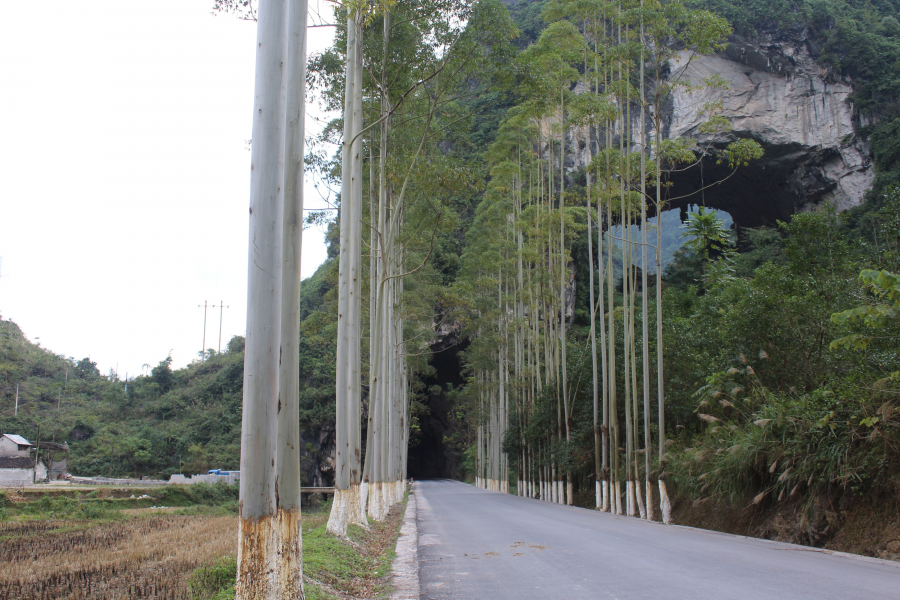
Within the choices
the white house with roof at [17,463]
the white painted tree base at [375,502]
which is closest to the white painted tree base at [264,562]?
the white painted tree base at [375,502]

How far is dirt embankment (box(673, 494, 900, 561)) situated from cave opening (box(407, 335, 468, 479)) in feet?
154

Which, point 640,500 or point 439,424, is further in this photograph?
point 439,424

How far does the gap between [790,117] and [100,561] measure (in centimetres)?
4571

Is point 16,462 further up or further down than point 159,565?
further down

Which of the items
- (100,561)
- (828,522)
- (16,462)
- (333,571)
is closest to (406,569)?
(333,571)

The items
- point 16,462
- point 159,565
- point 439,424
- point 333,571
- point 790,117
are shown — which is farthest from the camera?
point 439,424

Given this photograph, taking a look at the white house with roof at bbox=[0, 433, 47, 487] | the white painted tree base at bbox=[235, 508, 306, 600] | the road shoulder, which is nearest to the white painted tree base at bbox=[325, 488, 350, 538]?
the road shoulder

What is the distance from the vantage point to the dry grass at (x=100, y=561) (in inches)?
254

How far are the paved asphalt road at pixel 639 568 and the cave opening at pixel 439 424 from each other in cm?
4811

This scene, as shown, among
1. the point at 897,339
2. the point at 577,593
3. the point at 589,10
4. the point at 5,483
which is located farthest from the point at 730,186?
the point at 5,483

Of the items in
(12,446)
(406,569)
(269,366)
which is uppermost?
(269,366)

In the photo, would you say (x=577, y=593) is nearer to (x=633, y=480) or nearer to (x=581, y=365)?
(x=633, y=480)

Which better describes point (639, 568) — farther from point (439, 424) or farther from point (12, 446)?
point (439, 424)

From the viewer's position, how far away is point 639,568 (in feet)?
22.6
